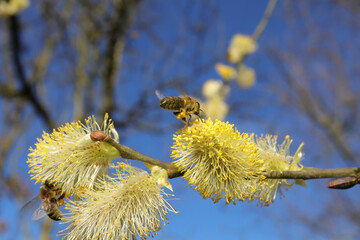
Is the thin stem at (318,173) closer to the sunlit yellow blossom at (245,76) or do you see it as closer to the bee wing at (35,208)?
the bee wing at (35,208)

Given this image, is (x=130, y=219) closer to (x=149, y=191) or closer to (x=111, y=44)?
(x=149, y=191)

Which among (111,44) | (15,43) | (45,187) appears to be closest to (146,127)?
(111,44)

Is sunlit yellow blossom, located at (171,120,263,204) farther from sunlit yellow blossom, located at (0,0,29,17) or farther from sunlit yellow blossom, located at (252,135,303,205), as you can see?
sunlit yellow blossom, located at (0,0,29,17)

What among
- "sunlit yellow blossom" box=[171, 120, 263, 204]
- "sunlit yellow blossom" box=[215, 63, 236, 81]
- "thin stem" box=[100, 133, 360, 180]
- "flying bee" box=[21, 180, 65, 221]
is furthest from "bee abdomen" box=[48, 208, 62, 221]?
"sunlit yellow blossom" box=[215, 63, 236, 81]

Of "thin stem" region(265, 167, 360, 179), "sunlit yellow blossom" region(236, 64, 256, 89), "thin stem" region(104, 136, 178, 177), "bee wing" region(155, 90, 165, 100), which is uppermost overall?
"sunlit yellow blossom" region(236, 64, 256, 89)

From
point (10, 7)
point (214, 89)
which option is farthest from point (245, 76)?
point (10, 7)
